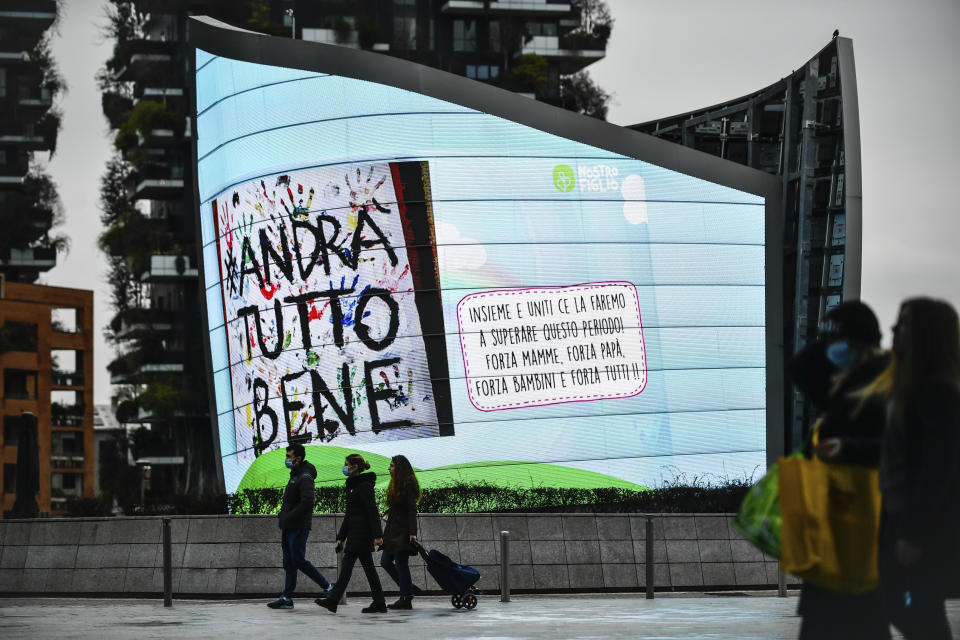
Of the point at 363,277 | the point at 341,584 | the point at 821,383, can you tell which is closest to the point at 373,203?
the point at 363,277

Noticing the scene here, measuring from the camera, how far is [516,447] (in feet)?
102

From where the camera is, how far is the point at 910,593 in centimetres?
597

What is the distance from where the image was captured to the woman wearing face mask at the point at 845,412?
584 centimetres

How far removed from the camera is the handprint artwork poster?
102ft

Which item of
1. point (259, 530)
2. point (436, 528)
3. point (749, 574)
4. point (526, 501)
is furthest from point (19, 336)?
point (749, 574)

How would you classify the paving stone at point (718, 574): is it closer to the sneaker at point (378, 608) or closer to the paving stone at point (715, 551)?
the paving stone at point (715, 551)

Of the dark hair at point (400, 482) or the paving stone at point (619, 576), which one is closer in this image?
the dark hair at point (400, 482)

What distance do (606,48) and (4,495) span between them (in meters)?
39.0

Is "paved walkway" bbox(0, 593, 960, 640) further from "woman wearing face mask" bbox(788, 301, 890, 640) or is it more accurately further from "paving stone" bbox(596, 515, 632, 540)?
"woman wearing face mask" bbox(788, 301, 890, 640)

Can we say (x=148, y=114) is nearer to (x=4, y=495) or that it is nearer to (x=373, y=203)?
(x=4, y=495)

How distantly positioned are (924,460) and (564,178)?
2649 cm

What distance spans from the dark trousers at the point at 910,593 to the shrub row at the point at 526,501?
51.8 ft

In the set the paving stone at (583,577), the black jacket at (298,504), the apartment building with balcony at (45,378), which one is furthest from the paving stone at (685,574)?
the apartment building with balcony at (45,378)

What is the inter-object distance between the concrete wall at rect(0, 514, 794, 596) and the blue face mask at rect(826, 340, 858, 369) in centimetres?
1216
